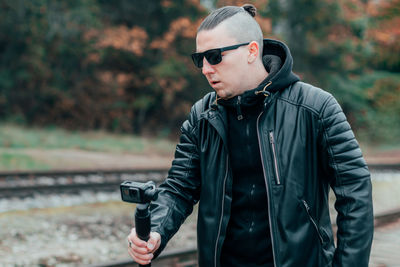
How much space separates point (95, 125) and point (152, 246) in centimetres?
2309

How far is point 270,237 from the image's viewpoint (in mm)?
2395

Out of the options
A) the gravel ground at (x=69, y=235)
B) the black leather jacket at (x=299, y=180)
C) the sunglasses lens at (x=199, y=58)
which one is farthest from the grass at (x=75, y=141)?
the black leather jacket at (x=299, y=180)

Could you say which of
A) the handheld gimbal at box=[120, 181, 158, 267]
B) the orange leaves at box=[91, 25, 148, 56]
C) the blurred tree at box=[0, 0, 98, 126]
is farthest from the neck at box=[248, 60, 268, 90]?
the orange leaves at box=[91, 25, 148, 56]

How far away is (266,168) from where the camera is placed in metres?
2.35

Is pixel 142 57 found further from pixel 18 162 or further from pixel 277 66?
pixel 277 66

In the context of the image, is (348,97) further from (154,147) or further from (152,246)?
(152,246)

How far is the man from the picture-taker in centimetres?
232

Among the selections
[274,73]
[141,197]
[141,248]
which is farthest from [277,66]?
[141,248]

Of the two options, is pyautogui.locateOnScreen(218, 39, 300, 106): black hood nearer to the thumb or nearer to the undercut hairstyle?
the undercut hairstyle

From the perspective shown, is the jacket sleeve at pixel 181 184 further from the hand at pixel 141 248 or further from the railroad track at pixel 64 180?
the railroad track at pixel 64 180

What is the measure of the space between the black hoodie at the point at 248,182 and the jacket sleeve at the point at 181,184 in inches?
11.1

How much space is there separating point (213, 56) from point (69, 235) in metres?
5.87

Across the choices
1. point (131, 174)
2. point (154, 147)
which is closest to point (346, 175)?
point (131, 174)

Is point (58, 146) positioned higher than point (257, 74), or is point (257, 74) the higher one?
point (257, 74)
